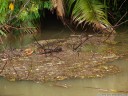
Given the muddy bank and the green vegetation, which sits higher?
the green vegetation

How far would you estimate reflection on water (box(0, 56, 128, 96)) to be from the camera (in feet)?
16.8

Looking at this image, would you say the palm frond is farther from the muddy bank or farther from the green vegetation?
the muddy bank

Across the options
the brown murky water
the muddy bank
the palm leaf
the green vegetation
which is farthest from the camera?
the green vegetation

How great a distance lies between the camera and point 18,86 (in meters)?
5.43

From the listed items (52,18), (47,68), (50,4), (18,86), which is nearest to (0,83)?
(18,86)

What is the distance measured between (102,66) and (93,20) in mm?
1927

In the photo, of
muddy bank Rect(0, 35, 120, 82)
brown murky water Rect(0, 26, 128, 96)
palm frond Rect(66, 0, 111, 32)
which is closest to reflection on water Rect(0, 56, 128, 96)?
brown murky water Rect(0, 26, 128, 96)

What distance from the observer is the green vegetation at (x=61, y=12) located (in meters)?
7.79

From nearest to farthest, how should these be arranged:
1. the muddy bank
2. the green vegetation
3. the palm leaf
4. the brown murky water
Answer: the brown murky water, the muddy bank, the palm leaf, the green vegetation

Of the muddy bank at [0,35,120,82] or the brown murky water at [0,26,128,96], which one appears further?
the muddy bank at [0,35,120,82]

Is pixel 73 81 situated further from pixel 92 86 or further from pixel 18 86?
pixel 18 86

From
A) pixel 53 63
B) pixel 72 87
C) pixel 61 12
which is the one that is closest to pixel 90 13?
pixel 61 12

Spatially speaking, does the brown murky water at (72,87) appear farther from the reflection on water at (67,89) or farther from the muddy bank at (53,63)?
the muddy bank at (53,63)

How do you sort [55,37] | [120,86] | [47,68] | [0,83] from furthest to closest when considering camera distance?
[55,37], [47,68], [0,83], [120,86]
